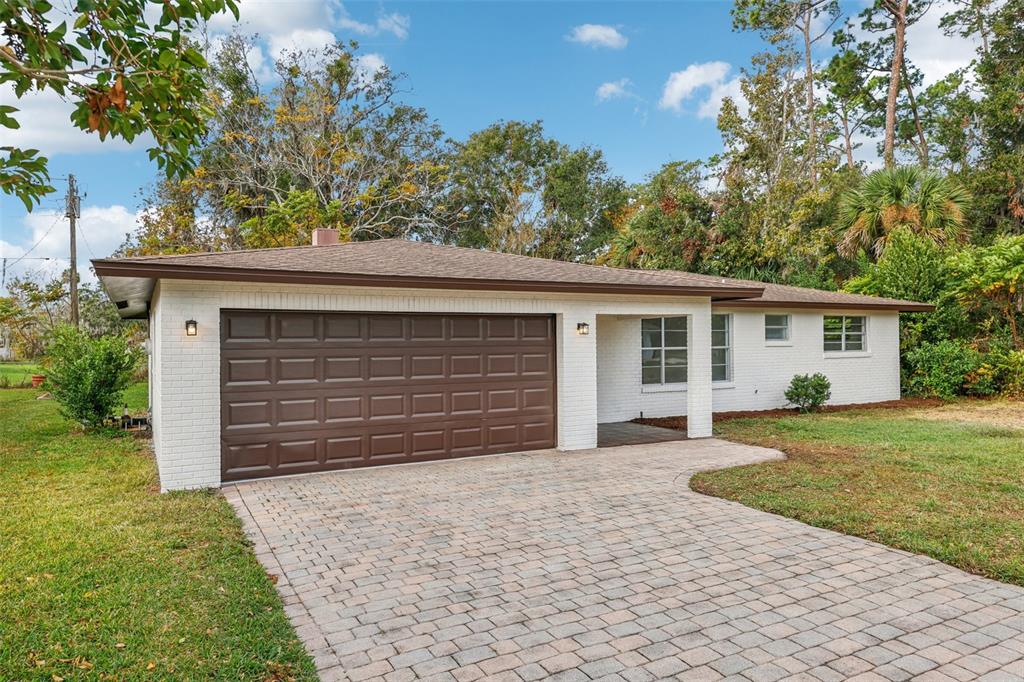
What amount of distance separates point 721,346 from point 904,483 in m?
6.97

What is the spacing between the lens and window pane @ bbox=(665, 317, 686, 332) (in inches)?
546

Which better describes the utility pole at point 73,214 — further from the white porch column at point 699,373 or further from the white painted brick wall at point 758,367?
the white porch column at point 699,373

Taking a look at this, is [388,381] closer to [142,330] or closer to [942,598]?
[942,598]

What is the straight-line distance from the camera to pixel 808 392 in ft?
47.1

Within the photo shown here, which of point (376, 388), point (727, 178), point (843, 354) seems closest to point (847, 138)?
point (727, 178)

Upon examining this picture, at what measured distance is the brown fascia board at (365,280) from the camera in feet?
22.9

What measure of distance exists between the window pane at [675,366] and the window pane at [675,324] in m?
0.48

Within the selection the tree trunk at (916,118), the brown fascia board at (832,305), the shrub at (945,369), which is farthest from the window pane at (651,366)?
the tree trunk at (916,118)

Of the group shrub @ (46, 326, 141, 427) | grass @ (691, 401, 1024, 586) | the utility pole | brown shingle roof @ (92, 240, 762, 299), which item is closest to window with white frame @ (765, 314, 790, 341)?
grass @ (691, 401, 1024, 586)

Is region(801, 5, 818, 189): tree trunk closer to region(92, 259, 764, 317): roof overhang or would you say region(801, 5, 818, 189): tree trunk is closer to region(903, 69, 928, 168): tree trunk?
region(903, 69, 928, 168): tree trunk

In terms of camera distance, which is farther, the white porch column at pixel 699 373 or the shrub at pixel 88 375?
the shrub at pixel 88 375

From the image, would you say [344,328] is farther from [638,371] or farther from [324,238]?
[638,371]

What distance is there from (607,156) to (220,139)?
57.6 feet

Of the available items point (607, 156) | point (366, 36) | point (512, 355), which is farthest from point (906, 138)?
point (512, 355)
